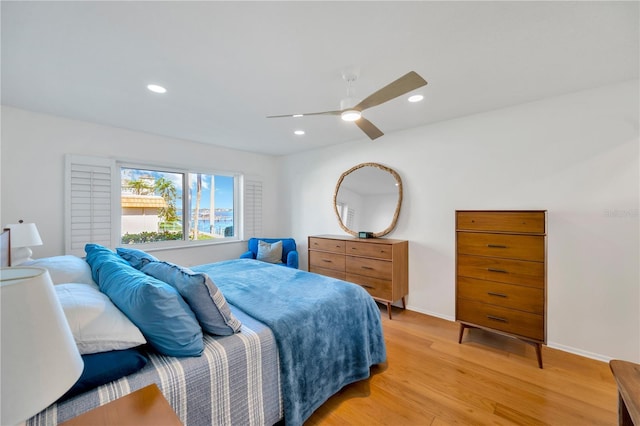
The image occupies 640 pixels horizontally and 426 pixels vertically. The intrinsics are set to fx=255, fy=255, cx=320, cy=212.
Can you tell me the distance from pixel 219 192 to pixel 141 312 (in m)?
3.52

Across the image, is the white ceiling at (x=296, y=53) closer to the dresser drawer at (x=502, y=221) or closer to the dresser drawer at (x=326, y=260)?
the dresser drawer at (x=502, y=221)

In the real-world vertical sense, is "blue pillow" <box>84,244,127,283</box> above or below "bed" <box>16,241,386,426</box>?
above

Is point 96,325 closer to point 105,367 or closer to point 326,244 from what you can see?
point 105,367

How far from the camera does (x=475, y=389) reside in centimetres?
191

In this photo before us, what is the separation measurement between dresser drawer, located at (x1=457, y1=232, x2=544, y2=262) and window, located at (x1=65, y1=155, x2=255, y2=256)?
11.3 ft

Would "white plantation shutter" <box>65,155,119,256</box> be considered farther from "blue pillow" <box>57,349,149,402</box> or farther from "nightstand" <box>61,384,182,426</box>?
"nightstand" <box>61,384,182,426</box>

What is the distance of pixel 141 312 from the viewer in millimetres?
1164

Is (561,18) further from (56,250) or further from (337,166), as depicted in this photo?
(56,250)

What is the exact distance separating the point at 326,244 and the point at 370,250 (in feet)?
2.39

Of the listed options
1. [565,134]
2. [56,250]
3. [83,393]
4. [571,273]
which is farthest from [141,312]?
[565,134]

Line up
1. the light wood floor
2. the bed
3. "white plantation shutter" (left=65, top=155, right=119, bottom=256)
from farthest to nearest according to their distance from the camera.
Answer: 1. "white plantation shutter" (left=65, top=155, right=119, bottom=256)
2. the light wood floor
3. the bed

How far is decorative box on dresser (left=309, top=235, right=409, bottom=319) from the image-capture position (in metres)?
3.07

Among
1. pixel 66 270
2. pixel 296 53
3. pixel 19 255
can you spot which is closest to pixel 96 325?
pixel 66 270

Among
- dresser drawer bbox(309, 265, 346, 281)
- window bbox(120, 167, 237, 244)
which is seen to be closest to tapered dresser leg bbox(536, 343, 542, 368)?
dresser drawer bbox(309, 265, 346, 281)
